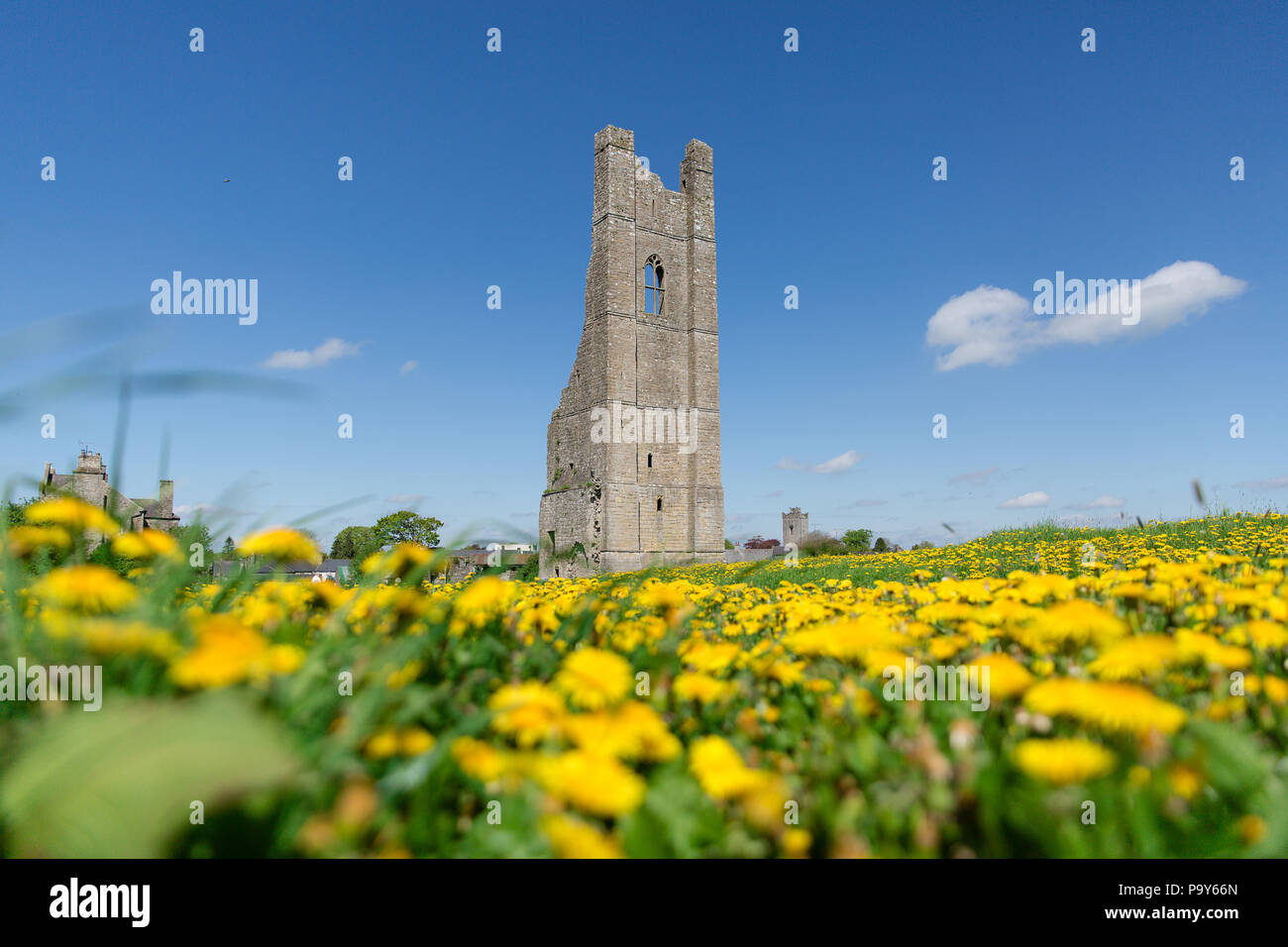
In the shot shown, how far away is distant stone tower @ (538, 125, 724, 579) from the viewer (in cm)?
2627

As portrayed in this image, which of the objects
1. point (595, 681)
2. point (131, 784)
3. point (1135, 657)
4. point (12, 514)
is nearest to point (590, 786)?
point (595, 681)

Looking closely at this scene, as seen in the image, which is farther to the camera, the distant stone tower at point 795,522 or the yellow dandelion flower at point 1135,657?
the distant stone tower at point 795,522

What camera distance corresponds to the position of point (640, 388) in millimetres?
27141

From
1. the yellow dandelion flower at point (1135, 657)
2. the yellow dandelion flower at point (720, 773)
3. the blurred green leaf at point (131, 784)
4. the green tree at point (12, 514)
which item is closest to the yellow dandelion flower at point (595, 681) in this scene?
the yellow dandelion flower at point (720, 773)

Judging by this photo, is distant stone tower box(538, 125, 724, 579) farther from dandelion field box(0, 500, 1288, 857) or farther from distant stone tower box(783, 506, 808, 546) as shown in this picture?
dandelion field box(0, 500, 1288, 857)

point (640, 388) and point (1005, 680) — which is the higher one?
point (640, 388)

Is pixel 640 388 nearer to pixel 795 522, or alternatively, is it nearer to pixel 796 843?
pixel 795 522

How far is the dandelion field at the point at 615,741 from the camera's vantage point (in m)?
0.90

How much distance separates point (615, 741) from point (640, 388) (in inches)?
1038

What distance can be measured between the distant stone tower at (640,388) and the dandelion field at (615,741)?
23541 mm

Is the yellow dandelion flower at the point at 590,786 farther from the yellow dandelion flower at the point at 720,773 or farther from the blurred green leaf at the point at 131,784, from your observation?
the blurred green leaf at the point at 131,784

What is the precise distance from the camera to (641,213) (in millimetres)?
27547

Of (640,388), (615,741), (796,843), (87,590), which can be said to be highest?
(640,388)
